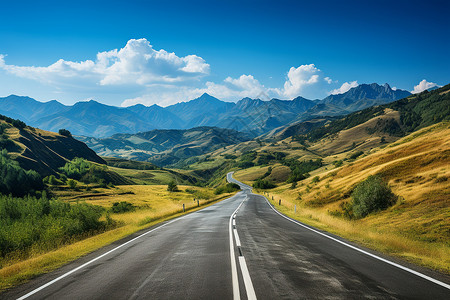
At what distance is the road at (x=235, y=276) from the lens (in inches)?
221

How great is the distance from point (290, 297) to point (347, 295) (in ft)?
4.01

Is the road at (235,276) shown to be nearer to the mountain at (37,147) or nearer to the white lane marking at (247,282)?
the white lane marking at (247,282)

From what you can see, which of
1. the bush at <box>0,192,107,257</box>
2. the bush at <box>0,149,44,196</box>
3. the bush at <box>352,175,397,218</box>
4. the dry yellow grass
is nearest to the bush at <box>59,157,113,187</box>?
the bush at <box>0,149,44,196</box>

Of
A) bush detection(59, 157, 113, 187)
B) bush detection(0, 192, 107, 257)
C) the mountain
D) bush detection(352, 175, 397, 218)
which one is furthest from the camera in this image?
bush detection(59, 157, 113, 187)

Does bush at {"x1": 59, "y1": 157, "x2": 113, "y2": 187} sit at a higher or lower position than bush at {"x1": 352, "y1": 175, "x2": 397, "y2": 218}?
higher

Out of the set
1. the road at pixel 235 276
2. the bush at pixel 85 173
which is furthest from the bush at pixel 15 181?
the road at pixel 235 276

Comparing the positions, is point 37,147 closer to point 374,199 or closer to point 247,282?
point 374,199

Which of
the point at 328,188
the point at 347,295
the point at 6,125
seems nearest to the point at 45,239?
the point at 347,295

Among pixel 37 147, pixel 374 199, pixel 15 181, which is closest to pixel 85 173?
pixel 37 147

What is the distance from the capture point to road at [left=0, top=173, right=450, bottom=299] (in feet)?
18.5

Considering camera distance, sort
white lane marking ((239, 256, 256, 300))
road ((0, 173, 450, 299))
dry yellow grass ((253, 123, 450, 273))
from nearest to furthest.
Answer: white lane marking ((239, 256, 256, 300)), road ((0, 173, 450, 299)), dry yellow grass ((253, 123, 450, 273))

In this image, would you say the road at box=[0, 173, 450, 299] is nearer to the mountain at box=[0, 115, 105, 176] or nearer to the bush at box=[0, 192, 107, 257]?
the bush at box=[0, 192, 107, 257]

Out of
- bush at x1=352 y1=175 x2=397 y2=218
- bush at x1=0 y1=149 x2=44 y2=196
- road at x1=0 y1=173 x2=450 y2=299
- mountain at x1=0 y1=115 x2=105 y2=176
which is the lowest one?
bush at x1=352 y1=175 x2=397 y2=218

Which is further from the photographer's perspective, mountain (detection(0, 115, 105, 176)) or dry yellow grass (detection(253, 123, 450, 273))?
mountain (detection(0, 115, 105, 176))
